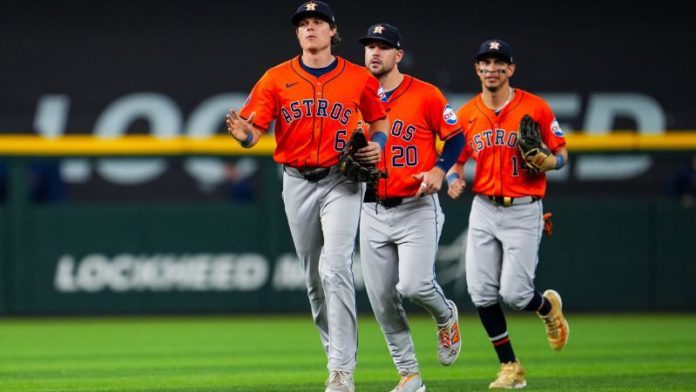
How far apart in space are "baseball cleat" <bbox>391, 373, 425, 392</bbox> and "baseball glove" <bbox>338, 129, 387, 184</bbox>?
1073mm

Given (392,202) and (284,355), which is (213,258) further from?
(392,202)

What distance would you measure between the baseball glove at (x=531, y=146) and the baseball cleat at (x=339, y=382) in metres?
1.75

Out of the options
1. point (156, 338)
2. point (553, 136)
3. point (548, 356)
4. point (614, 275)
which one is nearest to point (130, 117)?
point (156, 338)

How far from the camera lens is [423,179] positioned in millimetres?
6953

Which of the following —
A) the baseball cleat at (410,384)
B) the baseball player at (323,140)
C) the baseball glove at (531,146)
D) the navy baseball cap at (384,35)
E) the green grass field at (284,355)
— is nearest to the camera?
the baseball player at (323,140)

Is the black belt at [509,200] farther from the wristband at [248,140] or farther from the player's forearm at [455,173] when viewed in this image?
the wristband at [248,140]

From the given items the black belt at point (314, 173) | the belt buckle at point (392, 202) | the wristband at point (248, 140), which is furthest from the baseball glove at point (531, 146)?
the wristband at point (248, 140)

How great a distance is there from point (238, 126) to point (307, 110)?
0.45 meters

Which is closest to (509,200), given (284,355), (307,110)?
(307,110)

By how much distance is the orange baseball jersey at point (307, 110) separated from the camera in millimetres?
6617

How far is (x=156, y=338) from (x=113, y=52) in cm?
507

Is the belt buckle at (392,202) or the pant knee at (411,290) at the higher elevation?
the belt buckle at (392,202)

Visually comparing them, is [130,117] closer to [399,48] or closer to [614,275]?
Answer: [614,275]

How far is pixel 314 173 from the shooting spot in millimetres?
6617
